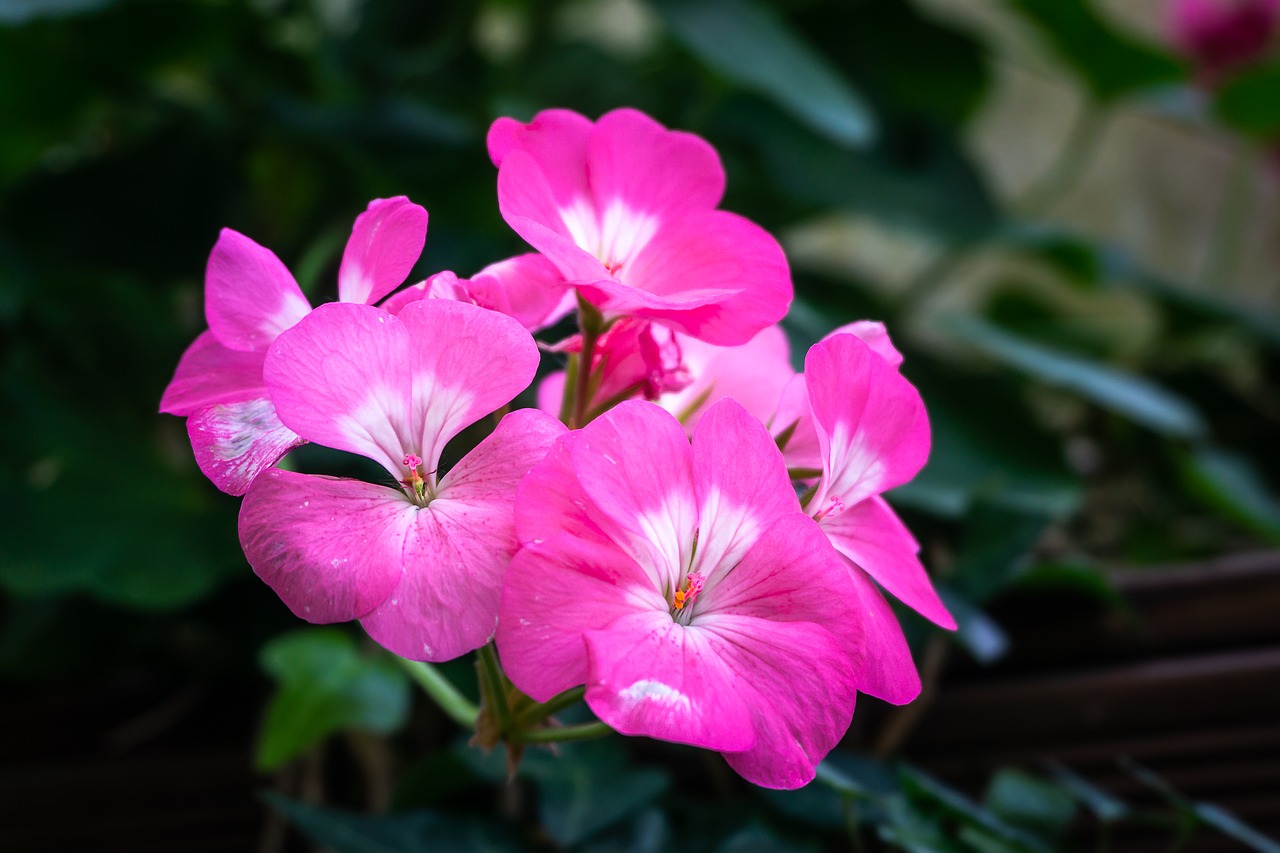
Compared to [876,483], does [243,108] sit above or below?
below

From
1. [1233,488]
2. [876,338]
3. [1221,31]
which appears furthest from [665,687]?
[1221,31]

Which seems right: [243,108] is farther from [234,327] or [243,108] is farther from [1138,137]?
[1138,137]

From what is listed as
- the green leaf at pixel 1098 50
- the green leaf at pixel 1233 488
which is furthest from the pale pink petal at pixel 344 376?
the green leaf at pixel 1098 50

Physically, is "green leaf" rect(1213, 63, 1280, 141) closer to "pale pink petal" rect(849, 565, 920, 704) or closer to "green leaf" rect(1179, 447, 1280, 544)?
"green leaf" rect(1179, 447, 1280, 544)

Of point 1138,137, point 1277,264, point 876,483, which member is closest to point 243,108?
point 876,483

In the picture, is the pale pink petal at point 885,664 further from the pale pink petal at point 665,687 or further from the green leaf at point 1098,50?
the green leaf at point 1098,50

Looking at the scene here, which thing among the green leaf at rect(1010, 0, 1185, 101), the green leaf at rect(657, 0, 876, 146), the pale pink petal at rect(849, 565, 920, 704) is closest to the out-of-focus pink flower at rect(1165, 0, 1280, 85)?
the green leaf at rect(1010, 0, 1185, 101)
